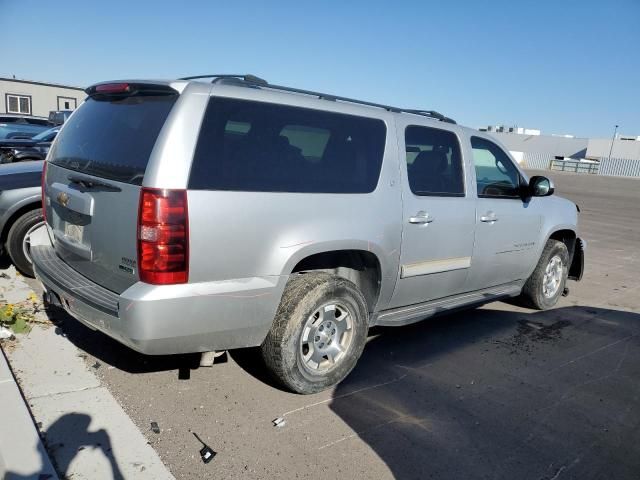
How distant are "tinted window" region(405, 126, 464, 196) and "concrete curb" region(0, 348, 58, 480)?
2895 millimetres

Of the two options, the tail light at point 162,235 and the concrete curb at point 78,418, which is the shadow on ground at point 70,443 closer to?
the concrete curb at point 78,418

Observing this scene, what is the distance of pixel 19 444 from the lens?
270cm

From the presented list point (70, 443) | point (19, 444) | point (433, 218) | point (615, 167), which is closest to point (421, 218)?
point (433, 218)

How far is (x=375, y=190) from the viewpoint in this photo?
364 centimetres

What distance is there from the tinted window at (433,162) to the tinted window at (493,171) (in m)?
0.27

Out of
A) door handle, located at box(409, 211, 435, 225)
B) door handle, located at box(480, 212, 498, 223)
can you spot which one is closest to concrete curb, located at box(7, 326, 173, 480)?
door handle, located at box(409, 211, 435, 225)

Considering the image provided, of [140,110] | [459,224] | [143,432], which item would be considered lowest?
[143,432]

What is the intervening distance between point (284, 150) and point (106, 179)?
1070 mm

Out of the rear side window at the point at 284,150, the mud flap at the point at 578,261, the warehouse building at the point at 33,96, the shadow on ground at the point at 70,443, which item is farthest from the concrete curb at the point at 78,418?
the warehouse building at the point at 33,96

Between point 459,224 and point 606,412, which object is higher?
point 459,224

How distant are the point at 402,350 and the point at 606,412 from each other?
156 cm

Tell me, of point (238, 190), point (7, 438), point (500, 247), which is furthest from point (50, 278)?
point (500, 247)

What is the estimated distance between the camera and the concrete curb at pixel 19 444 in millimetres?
2514

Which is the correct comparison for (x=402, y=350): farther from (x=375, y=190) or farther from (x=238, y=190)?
(x=238, y=190)
